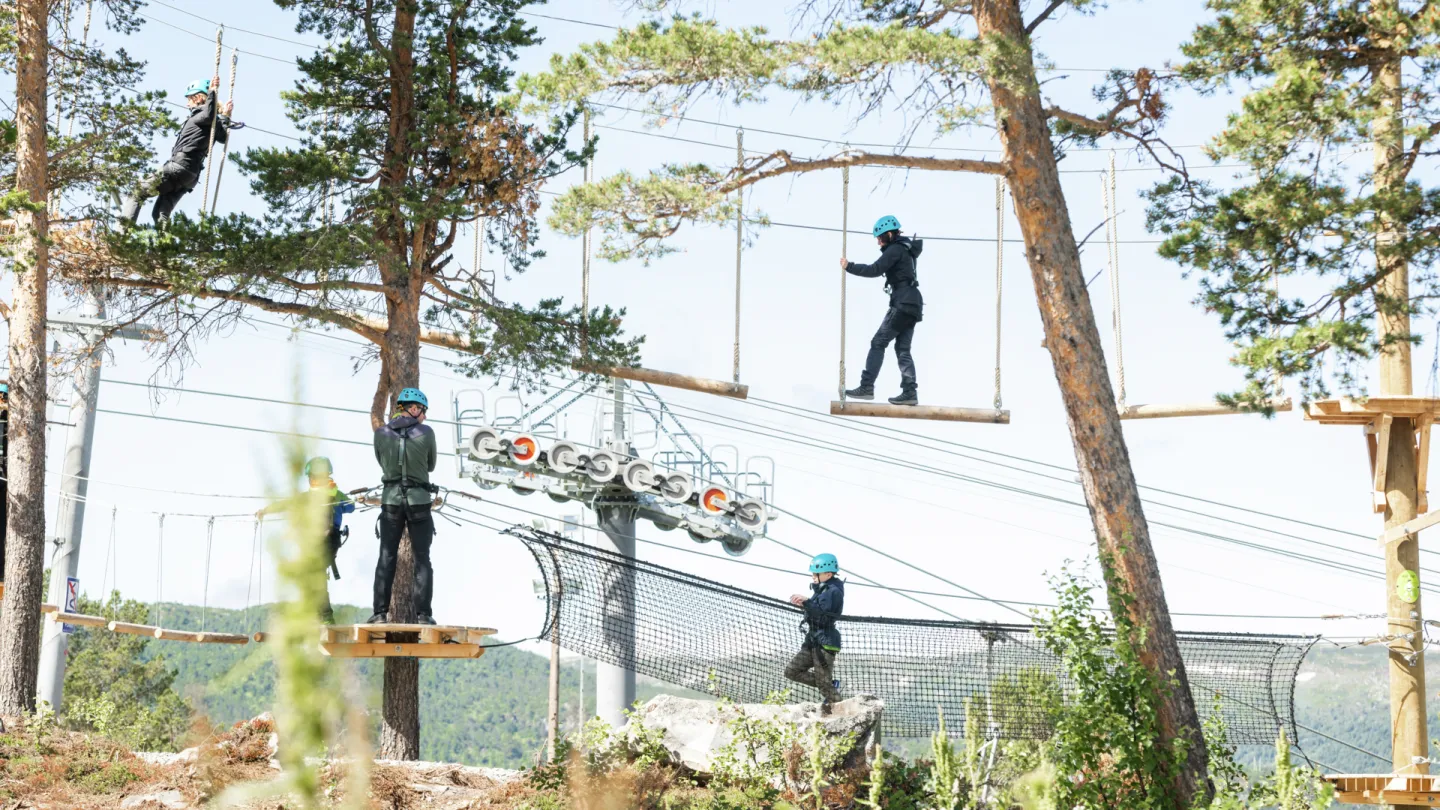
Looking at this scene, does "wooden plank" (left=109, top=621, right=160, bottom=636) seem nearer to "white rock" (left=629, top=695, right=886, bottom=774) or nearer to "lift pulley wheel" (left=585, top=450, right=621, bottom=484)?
"white rock" (left=629, top=695, right=886, bottom=774)

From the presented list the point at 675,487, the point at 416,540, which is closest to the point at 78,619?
the point at 416,540

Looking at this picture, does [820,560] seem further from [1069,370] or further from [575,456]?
[575,456]

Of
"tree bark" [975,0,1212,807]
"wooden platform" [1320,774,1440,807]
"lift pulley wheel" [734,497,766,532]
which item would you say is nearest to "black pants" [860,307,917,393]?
"tree bark" [975,0,1212,807]

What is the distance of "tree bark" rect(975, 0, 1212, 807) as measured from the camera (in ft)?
22.6

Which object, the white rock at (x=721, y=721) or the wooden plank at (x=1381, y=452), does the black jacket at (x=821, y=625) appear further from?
the wooden plank at (x=1381, y=452)

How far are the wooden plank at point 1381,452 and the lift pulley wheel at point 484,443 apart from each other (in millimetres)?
9186

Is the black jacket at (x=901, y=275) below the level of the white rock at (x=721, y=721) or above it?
above

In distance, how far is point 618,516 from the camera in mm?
15922

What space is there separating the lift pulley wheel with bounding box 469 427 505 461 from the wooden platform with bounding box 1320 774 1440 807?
952cm

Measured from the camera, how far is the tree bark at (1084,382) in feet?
22.6

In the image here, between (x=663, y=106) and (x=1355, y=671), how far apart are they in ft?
317

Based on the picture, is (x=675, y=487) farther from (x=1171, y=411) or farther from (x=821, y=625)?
(x=821, y=625)

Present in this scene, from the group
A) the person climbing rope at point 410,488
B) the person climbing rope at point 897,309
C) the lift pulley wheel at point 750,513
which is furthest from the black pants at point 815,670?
the lift pulley wheel at point 750,513

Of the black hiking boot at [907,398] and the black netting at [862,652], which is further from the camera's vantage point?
the black hiking boot at [907,398]
